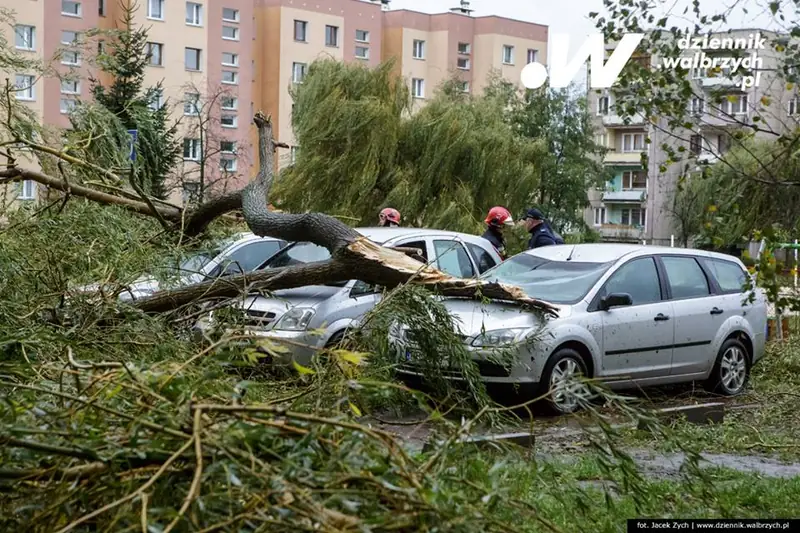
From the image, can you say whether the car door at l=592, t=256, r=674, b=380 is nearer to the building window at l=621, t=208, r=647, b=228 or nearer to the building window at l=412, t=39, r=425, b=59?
the building window at l=412, t=39, r=425, b=59

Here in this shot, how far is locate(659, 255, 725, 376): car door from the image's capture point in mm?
12930

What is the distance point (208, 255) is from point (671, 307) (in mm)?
5280

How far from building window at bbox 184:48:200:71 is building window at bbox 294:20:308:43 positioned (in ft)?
26.3

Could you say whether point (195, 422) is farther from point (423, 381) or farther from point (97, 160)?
point (97, 160)

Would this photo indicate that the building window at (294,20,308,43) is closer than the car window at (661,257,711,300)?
No

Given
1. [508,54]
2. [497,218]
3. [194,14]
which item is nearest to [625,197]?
[508,54]

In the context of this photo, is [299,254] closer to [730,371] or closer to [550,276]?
[550,276]

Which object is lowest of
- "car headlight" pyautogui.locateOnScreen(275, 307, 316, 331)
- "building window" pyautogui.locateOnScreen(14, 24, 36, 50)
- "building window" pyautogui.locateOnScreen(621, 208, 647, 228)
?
"building window" pyautogui.locateOnScreen(621, 208, 647, 228)

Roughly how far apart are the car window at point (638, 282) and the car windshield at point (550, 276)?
179 mm

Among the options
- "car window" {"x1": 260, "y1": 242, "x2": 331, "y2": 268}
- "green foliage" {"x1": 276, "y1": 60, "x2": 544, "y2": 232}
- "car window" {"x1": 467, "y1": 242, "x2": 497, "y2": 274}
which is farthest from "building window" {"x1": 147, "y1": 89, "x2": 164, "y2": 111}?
"green foliage" {"x1": 276, "y1": 60, "x2": 544, "y2": 232}

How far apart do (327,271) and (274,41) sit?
2691 inches

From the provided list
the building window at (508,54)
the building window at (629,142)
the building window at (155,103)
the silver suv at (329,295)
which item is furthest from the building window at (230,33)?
the silver suv at (329,295)

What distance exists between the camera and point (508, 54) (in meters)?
87.5

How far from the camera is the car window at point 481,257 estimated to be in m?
14.3
